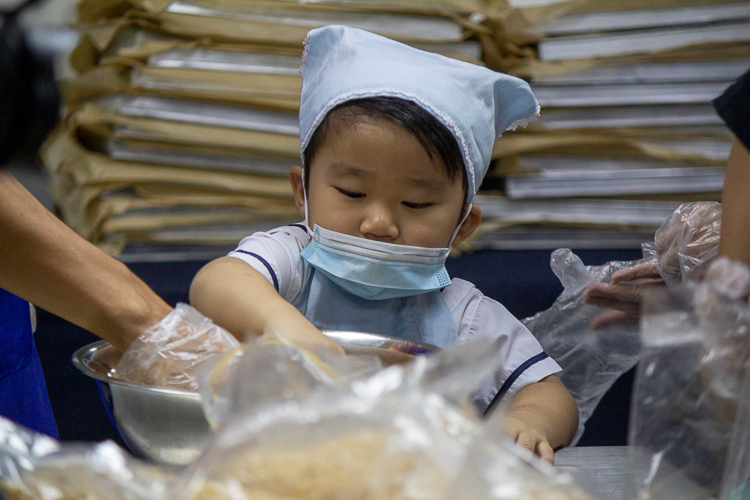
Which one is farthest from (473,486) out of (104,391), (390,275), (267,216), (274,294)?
(267,216)

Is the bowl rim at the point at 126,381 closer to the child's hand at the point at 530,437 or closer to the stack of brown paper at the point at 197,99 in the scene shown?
the child's hand at the point at 530,437

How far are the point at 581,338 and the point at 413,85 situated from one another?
437 mm

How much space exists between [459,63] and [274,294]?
16.2 inches

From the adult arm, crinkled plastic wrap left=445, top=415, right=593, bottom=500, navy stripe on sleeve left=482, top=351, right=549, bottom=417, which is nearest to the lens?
crinkled plastic wrap left=445, top=415, right=593, bottom=500

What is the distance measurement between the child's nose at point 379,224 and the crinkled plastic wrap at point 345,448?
511mm

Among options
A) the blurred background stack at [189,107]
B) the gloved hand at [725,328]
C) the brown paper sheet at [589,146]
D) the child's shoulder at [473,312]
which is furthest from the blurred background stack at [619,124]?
the gloved hand at [725,328]

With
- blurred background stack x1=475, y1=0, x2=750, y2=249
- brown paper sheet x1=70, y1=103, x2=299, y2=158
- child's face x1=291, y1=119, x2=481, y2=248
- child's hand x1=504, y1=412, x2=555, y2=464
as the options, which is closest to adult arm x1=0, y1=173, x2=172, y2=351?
child's face x1=291, y1=119, x2=481, y2=248

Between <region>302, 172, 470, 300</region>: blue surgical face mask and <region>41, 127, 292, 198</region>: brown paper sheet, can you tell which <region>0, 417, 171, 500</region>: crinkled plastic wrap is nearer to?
<region>302, 172, 470, 300</region>: blue surgical face mask

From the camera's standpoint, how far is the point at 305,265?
0.95 meters

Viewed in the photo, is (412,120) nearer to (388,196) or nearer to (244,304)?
(388,196)

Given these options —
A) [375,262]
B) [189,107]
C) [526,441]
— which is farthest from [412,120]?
[189,107]

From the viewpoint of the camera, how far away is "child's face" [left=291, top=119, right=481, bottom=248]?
819mm

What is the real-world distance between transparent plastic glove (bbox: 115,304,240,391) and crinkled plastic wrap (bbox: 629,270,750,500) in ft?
1.07

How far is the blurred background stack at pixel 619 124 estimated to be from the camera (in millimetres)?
1385
